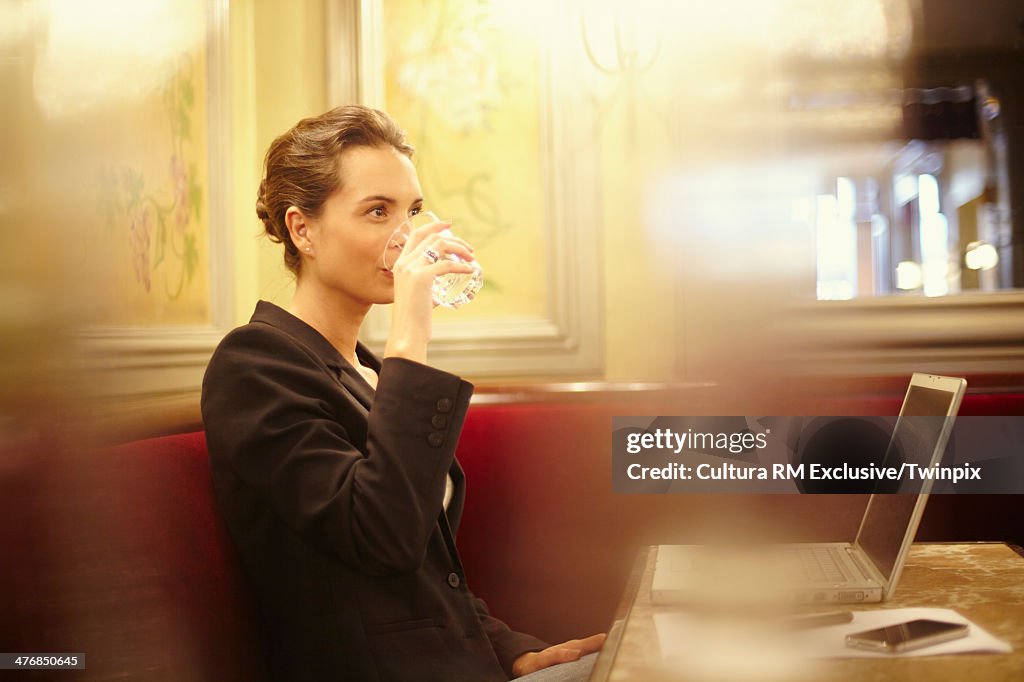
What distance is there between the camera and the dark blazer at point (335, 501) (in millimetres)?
815

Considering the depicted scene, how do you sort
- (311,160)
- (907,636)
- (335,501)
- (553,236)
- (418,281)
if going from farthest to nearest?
Answer: (553,236) < (311,160) < (418,281) < (335,501) < (907,636)

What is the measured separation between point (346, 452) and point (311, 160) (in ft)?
1.26

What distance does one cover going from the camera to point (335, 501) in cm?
80

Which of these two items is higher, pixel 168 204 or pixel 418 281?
pixel 168 204

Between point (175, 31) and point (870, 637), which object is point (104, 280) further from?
point (870, 637)

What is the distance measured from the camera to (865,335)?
141cm

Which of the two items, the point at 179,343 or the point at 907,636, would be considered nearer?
the point at 907,636

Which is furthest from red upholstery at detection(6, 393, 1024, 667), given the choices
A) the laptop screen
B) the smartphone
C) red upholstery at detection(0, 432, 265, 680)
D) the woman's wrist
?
the smartphone

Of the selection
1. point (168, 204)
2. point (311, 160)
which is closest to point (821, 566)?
point (311, 160)

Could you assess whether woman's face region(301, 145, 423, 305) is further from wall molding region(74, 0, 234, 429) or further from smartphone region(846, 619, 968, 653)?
smartphone region(846, 619, 968, 653)

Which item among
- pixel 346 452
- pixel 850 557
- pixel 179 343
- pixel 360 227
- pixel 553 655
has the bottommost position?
pixel 553 655

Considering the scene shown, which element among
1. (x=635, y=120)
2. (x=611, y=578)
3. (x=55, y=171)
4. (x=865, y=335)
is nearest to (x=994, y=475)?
(x=865, y=335)

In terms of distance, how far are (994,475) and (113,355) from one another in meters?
1.20

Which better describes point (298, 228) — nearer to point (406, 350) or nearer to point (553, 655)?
point (406, 350)
